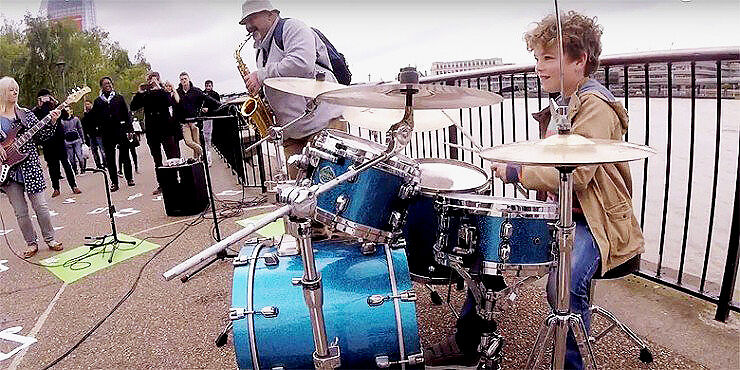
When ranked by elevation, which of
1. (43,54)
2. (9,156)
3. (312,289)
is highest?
(43,54)

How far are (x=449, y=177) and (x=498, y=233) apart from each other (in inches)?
22.4

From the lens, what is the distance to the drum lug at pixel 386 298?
5.84 ft

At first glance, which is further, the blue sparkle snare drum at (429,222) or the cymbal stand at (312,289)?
the blue sparkle snare drum at (429,222)

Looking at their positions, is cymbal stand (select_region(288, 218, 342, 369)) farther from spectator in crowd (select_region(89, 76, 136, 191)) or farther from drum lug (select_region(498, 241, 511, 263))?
spectator in crowd (select_region(89, 76, 136, 191))

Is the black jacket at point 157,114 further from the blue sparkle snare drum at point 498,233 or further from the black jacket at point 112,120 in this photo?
the blue sparkle snare drum at point 498,233

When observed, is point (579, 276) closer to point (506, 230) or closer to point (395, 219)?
point (506, 230)

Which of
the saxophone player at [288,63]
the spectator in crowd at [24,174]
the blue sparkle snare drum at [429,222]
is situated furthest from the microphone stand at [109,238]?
the blue sparkle snare drum at [429,222]

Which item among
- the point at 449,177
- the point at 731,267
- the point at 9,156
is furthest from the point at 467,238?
the point at 9,156

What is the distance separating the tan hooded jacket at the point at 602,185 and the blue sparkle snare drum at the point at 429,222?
0.37m

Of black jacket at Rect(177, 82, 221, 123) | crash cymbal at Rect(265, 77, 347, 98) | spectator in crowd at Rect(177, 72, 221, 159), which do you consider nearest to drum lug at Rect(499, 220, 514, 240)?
crash cymbal at Rect(265, 77, 347, 98)

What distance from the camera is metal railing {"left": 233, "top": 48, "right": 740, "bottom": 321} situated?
2.25 m

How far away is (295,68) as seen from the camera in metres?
2.85

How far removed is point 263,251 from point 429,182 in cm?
75

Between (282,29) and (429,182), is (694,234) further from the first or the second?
(282,29)
